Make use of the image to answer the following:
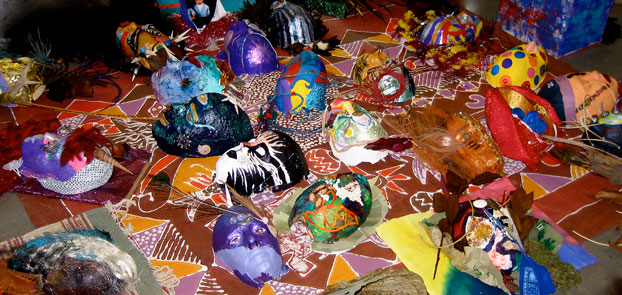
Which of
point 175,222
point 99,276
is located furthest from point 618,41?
point 99,276

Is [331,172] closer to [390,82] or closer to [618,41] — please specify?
[390,82]

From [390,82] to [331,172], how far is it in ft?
2.97

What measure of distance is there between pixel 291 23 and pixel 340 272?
252 centimetres

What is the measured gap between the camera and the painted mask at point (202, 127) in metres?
3.20

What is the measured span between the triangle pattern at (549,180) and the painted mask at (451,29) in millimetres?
1486

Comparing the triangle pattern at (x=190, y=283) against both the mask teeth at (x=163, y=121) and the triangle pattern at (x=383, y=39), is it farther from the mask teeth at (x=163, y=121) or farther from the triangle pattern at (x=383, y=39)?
the triangle pattern at (x=383, y=39)

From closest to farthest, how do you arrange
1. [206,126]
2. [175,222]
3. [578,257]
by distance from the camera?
[578,257]
[175,222]
[206,126]

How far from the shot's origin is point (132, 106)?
13.4 ft

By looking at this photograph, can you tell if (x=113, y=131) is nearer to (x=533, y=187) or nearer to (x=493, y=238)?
(x=493, y=238)

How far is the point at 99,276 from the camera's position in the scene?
2.33m

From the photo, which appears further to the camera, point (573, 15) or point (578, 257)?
point (573, 15)

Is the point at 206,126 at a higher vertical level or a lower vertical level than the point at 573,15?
lower

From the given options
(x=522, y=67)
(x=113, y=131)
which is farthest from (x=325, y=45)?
(x=113, y=131)

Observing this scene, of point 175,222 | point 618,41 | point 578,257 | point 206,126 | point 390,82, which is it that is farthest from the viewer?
point 618,41
